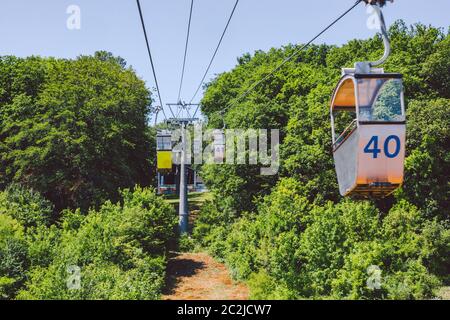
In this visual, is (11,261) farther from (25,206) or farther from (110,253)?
(25,206)

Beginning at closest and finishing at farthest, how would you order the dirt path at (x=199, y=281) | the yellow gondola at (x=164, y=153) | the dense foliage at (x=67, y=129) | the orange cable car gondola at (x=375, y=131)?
the orange cable car gondola at (x=375, y=131) → the dirt path at (x=199, y=281) → the dense foliage at (x=67, y=129) → the yellow gondola at (x=164, y=153)

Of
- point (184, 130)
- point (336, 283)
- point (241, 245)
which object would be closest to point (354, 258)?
point (336, 283)

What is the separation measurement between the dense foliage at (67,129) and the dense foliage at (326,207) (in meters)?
7.65

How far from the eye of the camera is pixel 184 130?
2792 cm

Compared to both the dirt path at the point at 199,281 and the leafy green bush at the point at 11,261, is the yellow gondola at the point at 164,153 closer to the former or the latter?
the dirt path at the point at 199,281

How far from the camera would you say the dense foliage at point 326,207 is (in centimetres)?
1792

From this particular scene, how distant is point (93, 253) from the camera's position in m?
17.9

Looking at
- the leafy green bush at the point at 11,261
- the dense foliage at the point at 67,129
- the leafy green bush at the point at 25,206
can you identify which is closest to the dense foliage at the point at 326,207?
the dense foliage at the point at 67,129

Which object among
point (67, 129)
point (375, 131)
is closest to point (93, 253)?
point (67, 129)

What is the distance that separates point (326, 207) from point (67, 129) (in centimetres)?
1815

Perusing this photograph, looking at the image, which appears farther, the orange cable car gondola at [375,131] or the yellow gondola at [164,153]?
the yellow gondola at [164,153]

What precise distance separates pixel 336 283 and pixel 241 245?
654 cm

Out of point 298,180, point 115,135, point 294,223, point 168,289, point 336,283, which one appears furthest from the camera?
point 115,135

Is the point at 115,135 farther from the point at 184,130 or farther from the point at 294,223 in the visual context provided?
the point at 294,223
